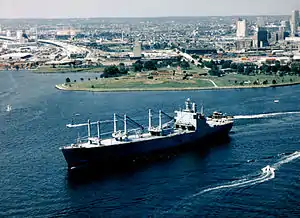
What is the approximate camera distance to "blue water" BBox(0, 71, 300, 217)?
38.1ft

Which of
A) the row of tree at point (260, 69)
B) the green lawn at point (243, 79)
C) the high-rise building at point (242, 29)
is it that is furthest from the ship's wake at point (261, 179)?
the high-rise building at point (242, 29)

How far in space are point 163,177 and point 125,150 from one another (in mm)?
2154

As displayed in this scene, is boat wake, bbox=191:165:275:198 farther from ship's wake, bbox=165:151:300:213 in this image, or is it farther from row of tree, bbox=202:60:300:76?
row of tree, bbox=202:60:300:76

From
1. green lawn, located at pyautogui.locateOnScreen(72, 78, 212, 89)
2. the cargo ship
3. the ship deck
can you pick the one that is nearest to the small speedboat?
green lawn, located at pyautogui.locateOnScreen(72, 78, 212, 89)

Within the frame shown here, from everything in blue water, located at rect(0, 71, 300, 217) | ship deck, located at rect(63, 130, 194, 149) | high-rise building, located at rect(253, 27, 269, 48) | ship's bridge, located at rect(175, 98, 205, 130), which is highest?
high-rise building, located at rect(253, 27, 269, 48)

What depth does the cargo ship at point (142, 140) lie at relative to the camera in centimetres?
1487

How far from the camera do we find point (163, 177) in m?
13.7

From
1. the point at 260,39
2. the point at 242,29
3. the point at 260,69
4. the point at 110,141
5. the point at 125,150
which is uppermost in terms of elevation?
the point at 242,29

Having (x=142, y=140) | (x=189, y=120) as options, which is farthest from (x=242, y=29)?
(x=142, y=140)

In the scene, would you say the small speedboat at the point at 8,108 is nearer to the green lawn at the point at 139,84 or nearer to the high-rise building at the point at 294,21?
the green lawn at the point at 139,84

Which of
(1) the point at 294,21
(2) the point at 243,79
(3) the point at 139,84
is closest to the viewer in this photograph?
(3) the point at 139,84

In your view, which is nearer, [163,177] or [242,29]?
[163,177]

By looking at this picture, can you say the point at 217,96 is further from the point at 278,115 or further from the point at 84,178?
the point at 84,178

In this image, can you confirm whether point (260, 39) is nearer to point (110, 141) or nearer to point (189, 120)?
point (189, 120)
